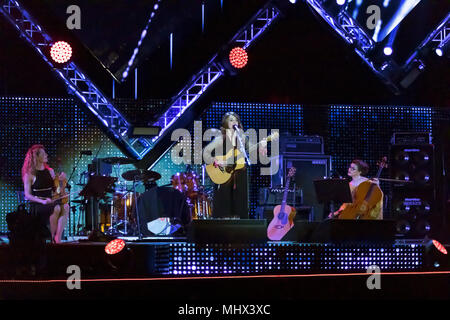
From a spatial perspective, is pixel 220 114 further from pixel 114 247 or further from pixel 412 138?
pixel 114 247

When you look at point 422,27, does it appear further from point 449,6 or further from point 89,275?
point 89,275

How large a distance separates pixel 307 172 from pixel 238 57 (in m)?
2.03

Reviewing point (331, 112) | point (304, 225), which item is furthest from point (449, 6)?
point (304, 225)

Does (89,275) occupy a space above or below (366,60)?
below

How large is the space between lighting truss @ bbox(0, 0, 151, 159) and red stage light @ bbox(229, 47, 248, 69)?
6.05ft

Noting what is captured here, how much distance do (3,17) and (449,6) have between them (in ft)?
23.6

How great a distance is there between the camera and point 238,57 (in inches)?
393

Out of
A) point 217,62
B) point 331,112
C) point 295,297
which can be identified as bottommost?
point 295,297

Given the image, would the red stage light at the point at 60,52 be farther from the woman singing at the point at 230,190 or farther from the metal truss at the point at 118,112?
the woman singing at the point at 230,190

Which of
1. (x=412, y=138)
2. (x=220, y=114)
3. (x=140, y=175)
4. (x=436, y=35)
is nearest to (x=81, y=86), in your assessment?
(x=140, y=175)

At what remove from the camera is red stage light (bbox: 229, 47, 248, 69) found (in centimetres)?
992

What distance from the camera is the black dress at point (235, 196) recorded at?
7922 millimetres

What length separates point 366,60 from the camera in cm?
1075
